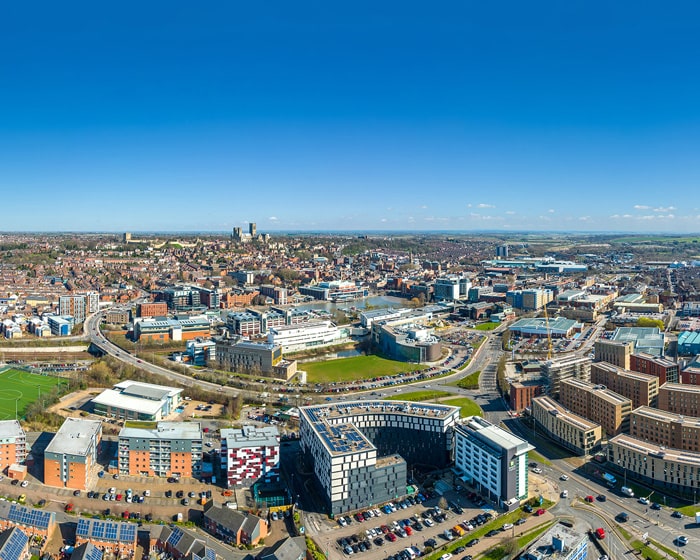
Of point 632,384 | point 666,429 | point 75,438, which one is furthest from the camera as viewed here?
point 632,384

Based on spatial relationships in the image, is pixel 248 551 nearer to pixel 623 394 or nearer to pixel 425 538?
pixel 425 538

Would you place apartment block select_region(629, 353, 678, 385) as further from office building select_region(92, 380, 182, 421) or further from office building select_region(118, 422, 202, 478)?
office building select_region(92, 380, 182, 421)

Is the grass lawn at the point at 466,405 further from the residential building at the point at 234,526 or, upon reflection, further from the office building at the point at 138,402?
the office building at the point at 138,402

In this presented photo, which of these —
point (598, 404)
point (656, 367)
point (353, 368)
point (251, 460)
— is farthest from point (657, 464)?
point (353, 368)

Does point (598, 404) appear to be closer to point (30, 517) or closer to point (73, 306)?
point (30, 517)

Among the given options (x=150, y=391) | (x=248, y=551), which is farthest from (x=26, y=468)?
(x=248, y=551)

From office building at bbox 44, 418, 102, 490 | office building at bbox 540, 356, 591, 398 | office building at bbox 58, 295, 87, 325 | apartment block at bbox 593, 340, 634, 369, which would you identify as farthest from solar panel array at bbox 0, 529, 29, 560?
office building at bbox 58, 295, 87, 325

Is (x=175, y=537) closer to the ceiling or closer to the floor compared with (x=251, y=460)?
closer to the floor
